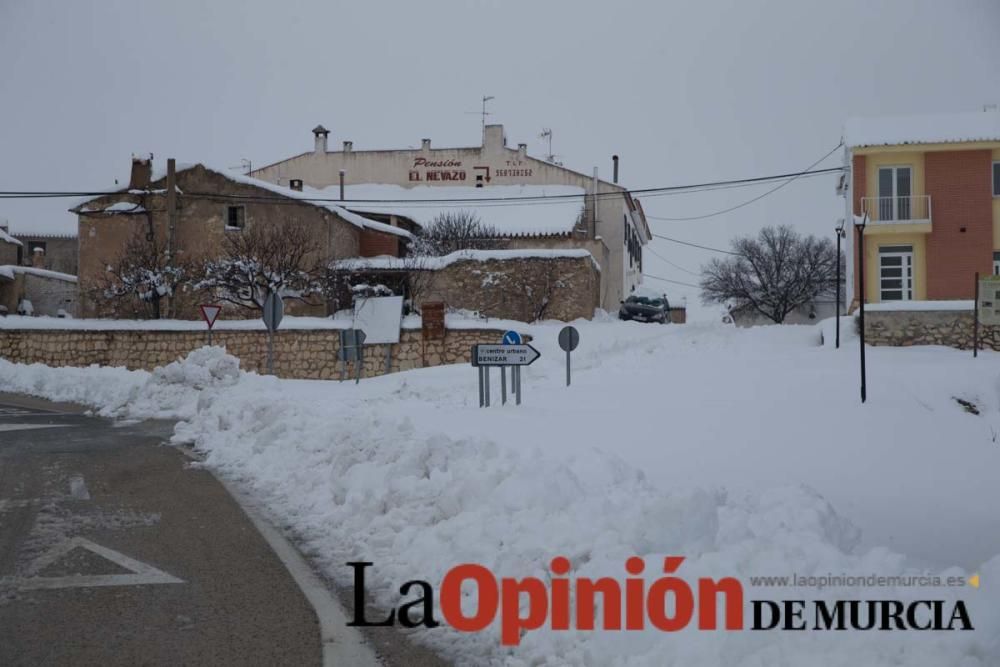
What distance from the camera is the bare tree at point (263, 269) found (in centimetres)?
3522

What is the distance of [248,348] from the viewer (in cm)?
3183

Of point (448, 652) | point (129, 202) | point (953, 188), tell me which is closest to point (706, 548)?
point (448, 652)

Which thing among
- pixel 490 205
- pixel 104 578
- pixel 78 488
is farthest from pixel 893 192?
pixel 104 578

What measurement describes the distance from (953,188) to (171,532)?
32392 millimetres

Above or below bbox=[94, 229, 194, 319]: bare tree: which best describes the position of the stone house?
above

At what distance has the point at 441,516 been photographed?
7086mm

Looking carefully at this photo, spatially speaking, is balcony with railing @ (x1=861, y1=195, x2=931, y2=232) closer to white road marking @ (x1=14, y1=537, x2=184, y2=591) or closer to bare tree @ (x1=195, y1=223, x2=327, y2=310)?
bare tree @ (x1=195, y1=223, x2=327, y2=310)

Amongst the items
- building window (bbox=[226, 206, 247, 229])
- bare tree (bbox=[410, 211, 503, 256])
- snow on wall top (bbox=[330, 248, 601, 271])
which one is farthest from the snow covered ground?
bare tree (bbox=[410, 211, 503, 256])

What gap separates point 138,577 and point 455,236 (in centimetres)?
4052

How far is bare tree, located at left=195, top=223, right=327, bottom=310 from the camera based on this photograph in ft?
116

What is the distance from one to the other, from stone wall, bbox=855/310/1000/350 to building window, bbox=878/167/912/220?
791cm

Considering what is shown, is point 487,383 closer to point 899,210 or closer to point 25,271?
point 899,210

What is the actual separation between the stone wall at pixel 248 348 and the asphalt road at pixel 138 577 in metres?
20.2

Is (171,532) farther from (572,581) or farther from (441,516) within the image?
(572,581)
